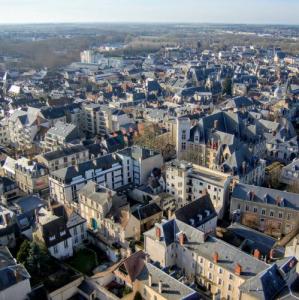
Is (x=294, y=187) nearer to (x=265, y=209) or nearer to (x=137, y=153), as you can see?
(x=265, y=209)

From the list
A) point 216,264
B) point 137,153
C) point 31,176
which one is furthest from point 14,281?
point 137,153

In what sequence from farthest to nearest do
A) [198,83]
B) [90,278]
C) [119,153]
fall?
1. [198,83]
2. [119,153]
3. [90,278]

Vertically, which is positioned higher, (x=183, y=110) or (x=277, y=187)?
(x=183, y=110)

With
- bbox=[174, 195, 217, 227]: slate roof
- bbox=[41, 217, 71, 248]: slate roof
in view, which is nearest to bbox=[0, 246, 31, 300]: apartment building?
bbox=[41, 217, 71, 248]: slate roof

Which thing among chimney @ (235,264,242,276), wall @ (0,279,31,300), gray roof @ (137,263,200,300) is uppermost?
chimney @ (235,264,242,276)

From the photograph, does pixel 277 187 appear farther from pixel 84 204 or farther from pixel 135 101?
pixel 135 101

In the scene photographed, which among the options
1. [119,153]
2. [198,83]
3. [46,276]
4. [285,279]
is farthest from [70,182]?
[198,83]

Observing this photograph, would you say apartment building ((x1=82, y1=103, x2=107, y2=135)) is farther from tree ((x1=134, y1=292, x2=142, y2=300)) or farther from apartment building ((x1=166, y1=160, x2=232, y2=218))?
tree ((x1=134, y1=292, x2=142, y2=300))
